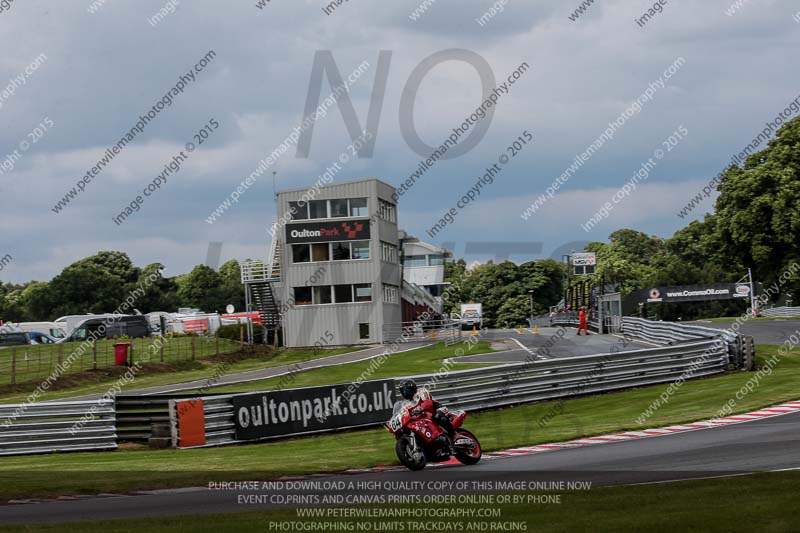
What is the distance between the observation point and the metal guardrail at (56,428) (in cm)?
2195

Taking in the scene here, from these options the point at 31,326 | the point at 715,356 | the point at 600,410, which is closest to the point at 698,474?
the point at 600,410

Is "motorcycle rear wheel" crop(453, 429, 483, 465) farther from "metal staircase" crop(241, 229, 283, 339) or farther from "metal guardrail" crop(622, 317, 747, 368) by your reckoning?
"metal staircase" crop(241, 229, 283, 339)

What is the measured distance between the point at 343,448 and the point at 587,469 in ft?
23.4

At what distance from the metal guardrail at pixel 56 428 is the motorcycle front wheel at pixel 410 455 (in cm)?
960

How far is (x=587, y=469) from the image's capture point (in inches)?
555

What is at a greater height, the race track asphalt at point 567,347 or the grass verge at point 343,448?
the race track asphalt at point 567,347

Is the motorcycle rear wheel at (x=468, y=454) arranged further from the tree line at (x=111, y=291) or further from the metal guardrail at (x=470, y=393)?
the tree line at (x=111, y=291)

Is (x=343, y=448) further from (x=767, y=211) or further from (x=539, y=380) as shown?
(x=767, y=211)

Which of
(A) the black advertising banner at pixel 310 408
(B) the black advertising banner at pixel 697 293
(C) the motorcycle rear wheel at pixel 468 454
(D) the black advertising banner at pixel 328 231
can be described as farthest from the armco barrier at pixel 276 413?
(B) the black advertising banner at pixel 697 293

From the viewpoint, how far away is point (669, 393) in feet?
84.9

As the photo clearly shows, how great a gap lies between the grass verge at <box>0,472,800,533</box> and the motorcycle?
169 inches

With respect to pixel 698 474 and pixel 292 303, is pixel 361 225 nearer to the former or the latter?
pixel 292 303

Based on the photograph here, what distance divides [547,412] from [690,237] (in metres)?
102

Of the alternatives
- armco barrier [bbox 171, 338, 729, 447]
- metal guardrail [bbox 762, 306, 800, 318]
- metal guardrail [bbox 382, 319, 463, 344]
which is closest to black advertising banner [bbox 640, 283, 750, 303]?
metal guardrail [bbox 762, 306, 800, 318]
